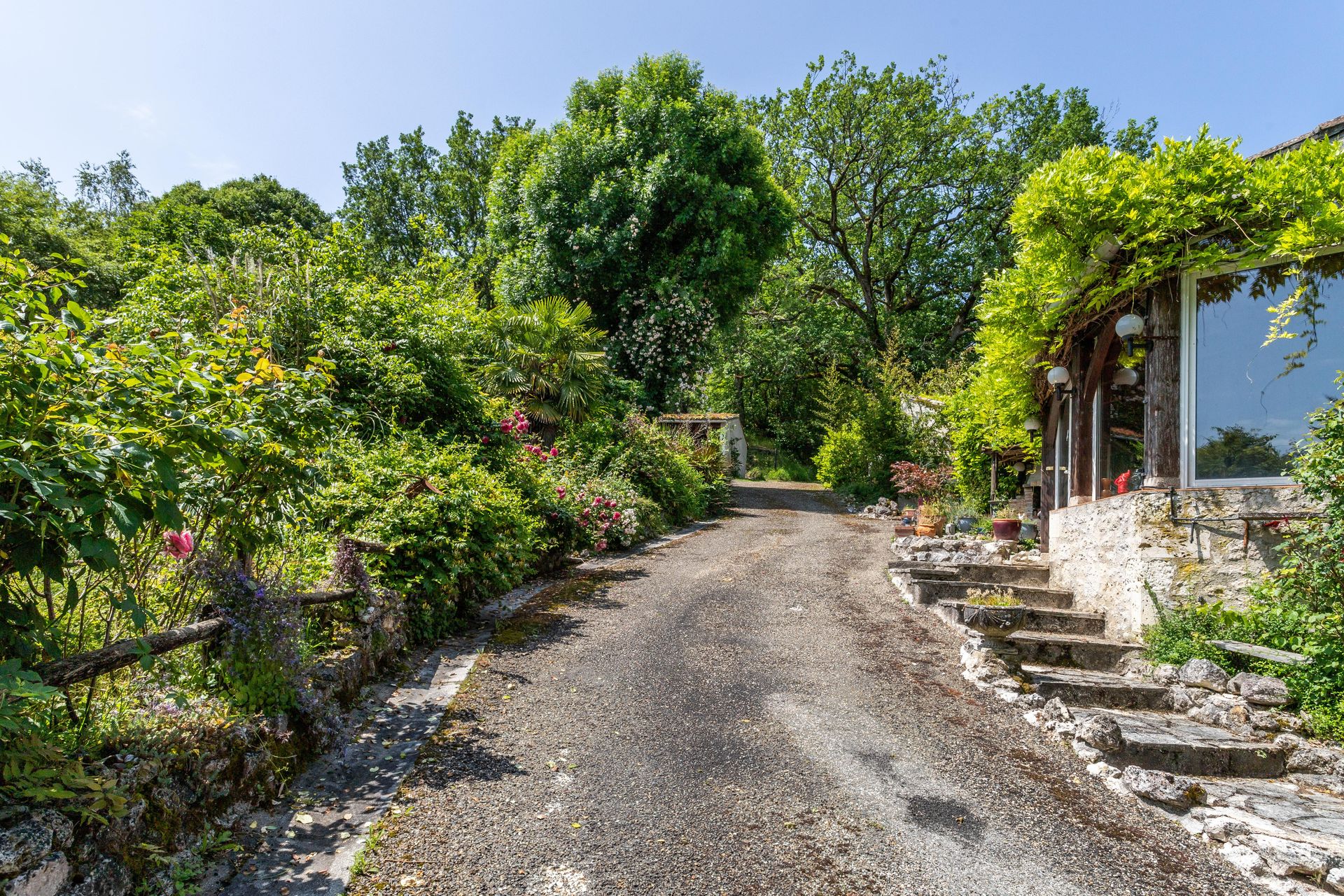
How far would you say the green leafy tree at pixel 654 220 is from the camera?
18.0 metres

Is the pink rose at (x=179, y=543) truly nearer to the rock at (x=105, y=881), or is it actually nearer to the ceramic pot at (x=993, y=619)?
the rock at (x=105, y=881)

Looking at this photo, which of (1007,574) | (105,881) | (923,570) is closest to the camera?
(105,881)

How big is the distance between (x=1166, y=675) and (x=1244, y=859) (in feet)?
8.42

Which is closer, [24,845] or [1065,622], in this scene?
[24,845]

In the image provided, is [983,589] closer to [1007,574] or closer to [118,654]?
[1007,574]

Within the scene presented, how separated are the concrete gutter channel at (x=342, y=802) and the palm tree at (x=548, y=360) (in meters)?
8.60

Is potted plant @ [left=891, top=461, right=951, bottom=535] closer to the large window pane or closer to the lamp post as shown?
the lamp post

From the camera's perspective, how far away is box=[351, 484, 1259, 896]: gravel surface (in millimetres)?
3232

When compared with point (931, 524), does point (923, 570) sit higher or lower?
lower

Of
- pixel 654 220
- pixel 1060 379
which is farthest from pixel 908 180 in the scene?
pixel 1060 379

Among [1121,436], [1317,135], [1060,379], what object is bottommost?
[1121,436]

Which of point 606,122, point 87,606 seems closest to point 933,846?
point 87,606

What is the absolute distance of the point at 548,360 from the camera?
14.1 m

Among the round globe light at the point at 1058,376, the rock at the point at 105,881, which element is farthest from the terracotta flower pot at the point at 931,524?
the rock at the point at 105,881
